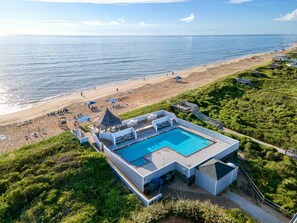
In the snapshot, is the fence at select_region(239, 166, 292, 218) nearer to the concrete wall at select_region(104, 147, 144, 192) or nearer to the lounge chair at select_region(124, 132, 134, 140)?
the concrete wall at select_region(104, 147, 144, 192)

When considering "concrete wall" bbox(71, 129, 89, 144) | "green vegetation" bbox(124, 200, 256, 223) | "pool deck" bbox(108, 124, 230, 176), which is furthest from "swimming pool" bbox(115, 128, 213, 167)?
"green vegetation" bbox(124, 200, 256, 223)

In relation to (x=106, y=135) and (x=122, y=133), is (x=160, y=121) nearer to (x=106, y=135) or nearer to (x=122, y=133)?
(x=122, y=133)

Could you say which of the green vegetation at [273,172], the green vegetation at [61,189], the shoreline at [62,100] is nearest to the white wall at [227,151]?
the green vegetation at [273,172]

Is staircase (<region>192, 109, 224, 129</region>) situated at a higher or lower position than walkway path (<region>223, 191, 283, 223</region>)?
higher

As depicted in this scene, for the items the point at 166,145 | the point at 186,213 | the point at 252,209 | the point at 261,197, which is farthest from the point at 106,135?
the point at 261,197

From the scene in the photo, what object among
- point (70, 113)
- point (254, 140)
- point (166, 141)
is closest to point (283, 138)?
point (254, 140)

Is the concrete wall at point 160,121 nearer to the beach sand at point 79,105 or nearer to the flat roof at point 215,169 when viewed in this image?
the flat roof at point 215,169

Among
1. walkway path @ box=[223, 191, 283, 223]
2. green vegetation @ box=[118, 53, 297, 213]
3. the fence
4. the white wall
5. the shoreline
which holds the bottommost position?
the shoreline
